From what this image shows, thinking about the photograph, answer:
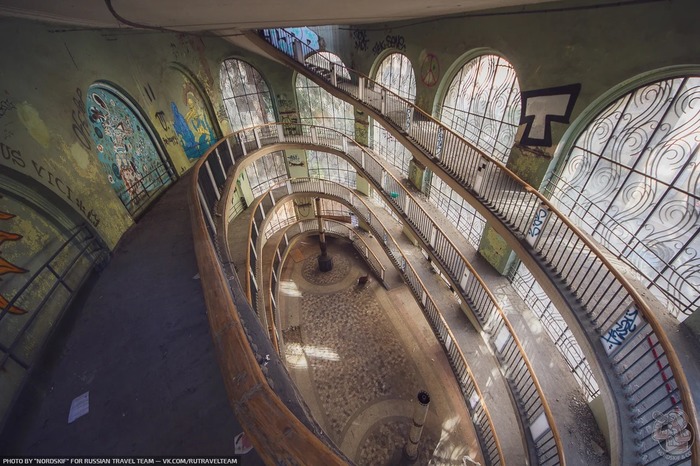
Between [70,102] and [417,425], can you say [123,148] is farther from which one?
[417,425]

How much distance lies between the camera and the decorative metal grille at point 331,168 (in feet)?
58.8

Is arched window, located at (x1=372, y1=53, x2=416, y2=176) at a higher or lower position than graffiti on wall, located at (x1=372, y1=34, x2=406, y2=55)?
lower

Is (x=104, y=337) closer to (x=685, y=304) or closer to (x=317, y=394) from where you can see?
(x=685, y=304)

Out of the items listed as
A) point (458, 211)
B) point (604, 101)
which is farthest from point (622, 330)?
point (458, 211)

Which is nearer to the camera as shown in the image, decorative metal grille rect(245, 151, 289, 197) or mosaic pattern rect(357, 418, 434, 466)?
mosaic pattern rect(357, 418, 434, 466)

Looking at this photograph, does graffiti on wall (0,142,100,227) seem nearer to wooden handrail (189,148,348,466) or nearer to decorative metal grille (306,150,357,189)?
wooden handrail (189,148,348,466)

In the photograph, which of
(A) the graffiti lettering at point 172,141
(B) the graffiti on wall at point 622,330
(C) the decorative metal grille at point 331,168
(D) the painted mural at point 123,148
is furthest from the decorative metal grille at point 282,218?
(B) the graffiti on wall at point 622,330

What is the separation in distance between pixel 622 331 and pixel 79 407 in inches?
284

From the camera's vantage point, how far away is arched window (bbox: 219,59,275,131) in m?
13.4

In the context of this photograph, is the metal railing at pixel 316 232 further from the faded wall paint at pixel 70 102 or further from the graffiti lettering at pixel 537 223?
the graffiti lettering at pixel 537 223

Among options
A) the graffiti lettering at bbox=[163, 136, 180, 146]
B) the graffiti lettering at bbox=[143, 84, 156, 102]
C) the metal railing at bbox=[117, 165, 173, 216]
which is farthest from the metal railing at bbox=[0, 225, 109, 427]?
the graffiti lettering at bbox=[143, 84, 156, 102]

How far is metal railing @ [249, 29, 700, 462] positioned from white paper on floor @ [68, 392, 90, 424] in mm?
6210

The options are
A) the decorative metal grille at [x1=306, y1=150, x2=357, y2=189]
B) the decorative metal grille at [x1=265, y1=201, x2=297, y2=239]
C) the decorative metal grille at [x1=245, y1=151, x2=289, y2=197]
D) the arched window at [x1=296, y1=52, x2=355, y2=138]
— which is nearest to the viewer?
the arched window at [x1=296, y1=52, x2=355, y2=138]

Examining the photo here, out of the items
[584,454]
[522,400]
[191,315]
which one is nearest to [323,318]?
[522,400]
